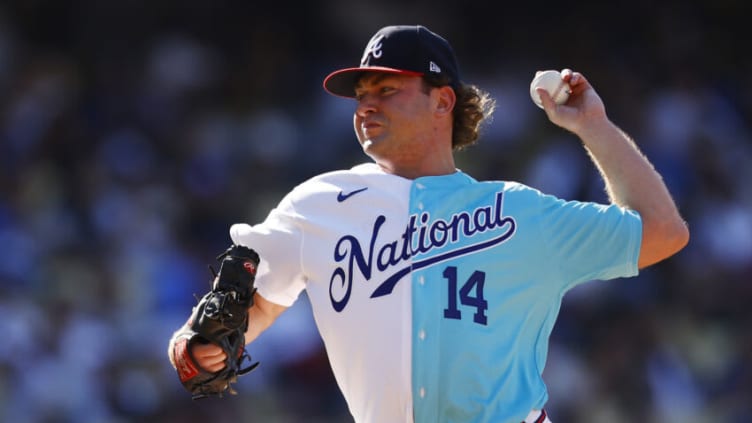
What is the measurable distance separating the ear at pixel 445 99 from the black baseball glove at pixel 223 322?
0.83 m

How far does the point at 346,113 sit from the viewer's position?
9.38m

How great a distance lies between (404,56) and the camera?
3.72m

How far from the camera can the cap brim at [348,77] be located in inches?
145

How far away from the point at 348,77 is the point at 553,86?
2.20ft

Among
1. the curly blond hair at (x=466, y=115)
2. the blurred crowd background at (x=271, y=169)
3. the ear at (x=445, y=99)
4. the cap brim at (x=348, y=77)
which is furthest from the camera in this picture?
the blurred crowd background at (x=271, y=169)

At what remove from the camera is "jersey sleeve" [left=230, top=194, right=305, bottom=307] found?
3.56 m

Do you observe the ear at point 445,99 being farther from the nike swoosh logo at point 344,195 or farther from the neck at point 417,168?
the nike swoosh logo at point 344,195

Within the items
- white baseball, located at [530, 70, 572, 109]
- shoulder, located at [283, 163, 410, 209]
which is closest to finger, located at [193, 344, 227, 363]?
shoulder, located at [283, 163, 410, 209]

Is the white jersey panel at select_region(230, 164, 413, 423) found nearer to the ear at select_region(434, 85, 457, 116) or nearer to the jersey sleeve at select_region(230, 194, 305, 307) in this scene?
the jersey sleeve at select_region(230, 194, 305, 307)

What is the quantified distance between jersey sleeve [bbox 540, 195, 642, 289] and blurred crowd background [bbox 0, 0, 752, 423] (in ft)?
15.5

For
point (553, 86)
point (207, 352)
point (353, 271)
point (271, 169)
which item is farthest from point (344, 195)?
point (271, 169)

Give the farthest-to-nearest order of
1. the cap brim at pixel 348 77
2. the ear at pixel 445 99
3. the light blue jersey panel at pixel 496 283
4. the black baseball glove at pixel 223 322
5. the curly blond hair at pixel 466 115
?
the curly blond hair at pixel 466 115 → the ear at pixel 445 99 → the cap brim at pixel 348 77 → the black baseball glove at pixel 223 322 → the light blue jersey panel at pixel 496 283

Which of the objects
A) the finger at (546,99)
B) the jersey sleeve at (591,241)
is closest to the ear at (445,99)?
the finger at (546,99)

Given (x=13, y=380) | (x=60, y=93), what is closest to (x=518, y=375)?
(x=13, y=380)
